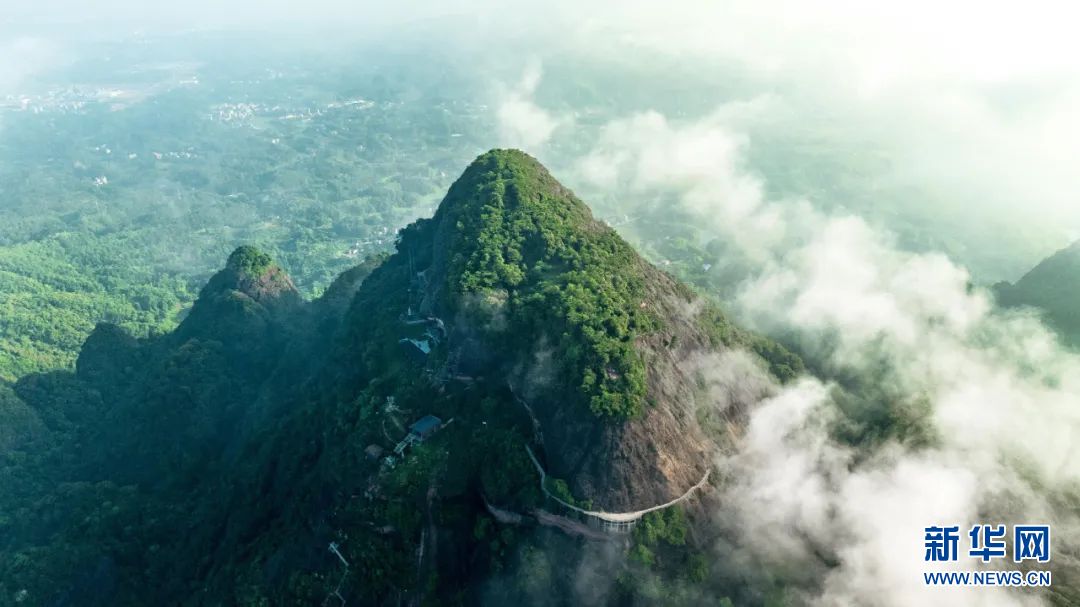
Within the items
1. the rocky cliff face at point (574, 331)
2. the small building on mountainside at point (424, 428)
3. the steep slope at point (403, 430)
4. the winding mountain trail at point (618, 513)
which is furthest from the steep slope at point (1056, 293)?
the small building on mountainside at point (424, 428)

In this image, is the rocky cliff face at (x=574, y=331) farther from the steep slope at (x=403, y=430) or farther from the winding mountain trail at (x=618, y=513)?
the winding mountain trail at (x=618, y=513)

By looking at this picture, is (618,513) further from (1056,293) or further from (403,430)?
(1056,293)

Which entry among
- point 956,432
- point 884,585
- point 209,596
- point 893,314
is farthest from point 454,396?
point 893,314

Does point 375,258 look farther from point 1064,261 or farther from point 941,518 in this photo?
point 1064,261

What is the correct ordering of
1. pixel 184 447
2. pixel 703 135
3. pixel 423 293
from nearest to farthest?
pixel 423 293 → pixel 184 447 → pixel 703 135

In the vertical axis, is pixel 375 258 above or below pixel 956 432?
above

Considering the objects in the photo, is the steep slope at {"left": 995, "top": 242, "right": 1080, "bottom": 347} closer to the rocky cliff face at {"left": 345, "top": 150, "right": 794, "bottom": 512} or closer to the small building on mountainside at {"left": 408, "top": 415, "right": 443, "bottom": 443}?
the rocky cliff face at {"left": 345, "top": 150, "right": 794, "bottom": 512}

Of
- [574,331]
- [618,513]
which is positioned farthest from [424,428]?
[618,513]

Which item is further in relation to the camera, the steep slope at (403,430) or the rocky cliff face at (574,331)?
the steep slope at (403,430)
